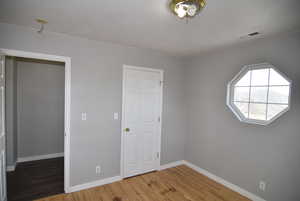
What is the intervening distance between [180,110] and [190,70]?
979mm

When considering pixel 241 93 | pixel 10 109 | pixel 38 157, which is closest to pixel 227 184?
pixel 241 93

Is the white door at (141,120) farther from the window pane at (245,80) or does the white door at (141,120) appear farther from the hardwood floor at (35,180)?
the window pane at (245,80)

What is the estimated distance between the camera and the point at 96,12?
165 cm

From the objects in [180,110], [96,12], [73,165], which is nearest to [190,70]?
[180,110]

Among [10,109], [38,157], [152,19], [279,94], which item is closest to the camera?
[152,19]

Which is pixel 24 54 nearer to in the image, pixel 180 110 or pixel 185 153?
pixel 180 110

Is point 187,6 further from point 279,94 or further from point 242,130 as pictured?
point 242,130

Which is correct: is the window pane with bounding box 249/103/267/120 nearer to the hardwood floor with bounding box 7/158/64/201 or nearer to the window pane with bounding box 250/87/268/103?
the window pane with bounding box 250/87/268/103

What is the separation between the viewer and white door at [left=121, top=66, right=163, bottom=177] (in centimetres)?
288

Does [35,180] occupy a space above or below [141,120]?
below

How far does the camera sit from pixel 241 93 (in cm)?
264

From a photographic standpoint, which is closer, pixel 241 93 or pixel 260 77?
pixel 260 77

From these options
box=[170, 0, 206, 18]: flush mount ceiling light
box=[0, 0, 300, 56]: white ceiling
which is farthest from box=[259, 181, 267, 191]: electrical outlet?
box=[170, 0, 206, 18]: flush mount ceiling light

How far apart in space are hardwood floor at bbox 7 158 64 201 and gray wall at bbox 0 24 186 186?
0.49 meters
